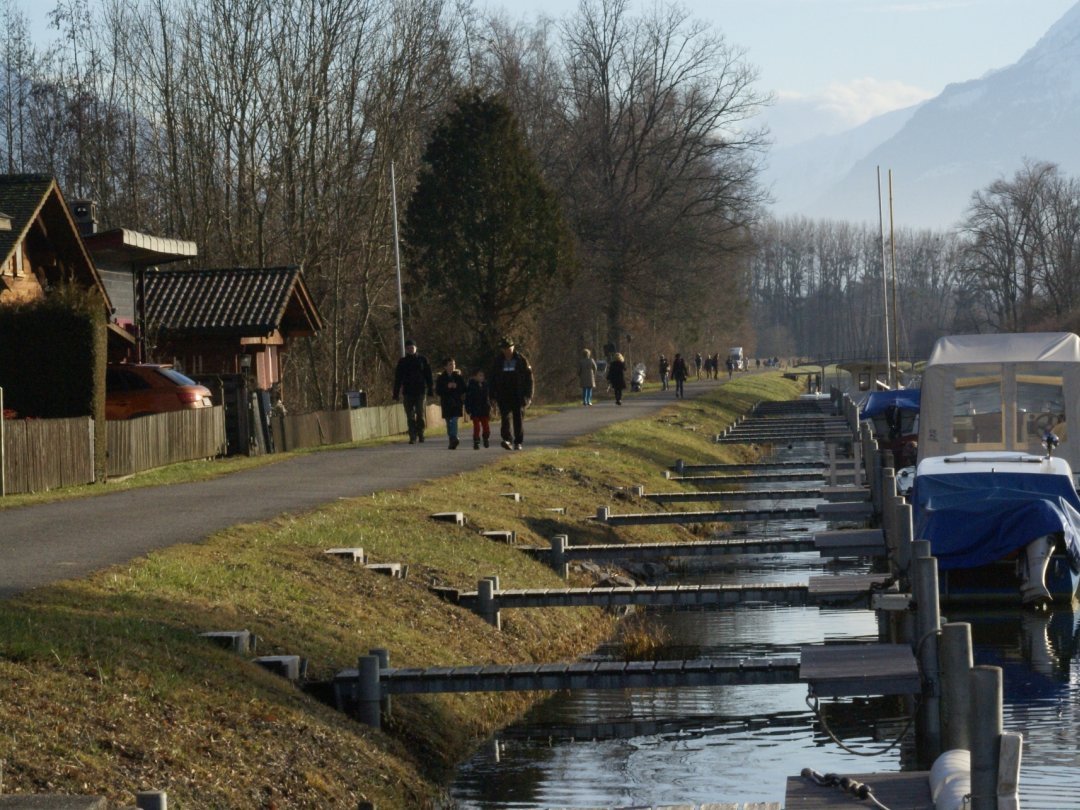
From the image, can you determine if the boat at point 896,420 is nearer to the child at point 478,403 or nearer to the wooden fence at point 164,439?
the child at point 478,403

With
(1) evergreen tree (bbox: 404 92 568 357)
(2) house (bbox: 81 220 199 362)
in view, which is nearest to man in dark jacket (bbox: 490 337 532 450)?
(2) house (bbox: 81 220 199 362)

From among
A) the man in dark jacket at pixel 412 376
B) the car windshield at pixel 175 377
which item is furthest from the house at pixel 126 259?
the man in dark jacket at pixel 412 376

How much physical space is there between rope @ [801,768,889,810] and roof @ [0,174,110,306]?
90.6 feet

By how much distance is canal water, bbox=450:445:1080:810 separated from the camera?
11984mm

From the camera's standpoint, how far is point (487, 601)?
16469mm

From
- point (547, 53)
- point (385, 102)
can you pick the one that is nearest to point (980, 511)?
point (385, 102)

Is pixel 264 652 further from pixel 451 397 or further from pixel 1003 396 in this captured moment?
pixel 451 397

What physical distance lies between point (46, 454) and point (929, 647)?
677 inches

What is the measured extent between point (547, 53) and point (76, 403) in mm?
62970

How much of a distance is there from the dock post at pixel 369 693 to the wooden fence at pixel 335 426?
25.8 m

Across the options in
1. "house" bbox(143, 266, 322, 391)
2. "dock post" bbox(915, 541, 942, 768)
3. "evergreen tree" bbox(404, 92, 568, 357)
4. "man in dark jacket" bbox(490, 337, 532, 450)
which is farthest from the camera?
"evergreen tree" bbox(404, 92, 568, 357)

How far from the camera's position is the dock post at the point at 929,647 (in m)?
11.8

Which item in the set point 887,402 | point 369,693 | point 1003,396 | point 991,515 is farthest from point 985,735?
point 887,402

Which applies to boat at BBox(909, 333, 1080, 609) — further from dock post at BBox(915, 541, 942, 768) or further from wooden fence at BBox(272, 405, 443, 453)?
wooden fence at BBox(272, 405, 443, 453)
